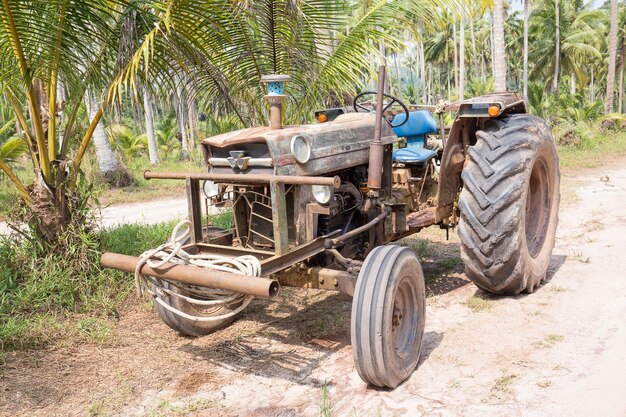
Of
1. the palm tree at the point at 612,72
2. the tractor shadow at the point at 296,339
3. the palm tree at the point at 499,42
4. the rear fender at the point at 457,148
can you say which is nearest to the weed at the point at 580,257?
the tractor shadow at the point at 296,339

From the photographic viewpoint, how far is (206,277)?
10.7 feet

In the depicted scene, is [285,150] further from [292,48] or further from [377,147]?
[292,48]

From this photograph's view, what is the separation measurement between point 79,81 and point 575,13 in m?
39.4

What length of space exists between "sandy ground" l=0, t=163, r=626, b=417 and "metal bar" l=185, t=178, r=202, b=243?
0.90 metres

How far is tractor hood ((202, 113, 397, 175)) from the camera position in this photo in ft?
12.5

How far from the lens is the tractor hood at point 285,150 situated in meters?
3.80

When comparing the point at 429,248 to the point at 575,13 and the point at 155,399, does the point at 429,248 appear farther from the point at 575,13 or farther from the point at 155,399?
the point at 575,13

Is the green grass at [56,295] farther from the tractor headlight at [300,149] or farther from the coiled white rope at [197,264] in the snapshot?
the tractor headlight at [300,149]

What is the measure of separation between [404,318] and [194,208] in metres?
1.63

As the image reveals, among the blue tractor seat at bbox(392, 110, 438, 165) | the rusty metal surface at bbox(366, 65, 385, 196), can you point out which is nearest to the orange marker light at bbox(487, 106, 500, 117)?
the blue tractor seat at bbox(392, 110, 438, 165)

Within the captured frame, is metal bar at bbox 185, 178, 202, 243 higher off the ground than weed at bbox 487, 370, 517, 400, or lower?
higher

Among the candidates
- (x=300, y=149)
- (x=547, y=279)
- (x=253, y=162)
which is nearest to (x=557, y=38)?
(x=547, y=279)

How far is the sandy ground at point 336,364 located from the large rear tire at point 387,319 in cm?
14

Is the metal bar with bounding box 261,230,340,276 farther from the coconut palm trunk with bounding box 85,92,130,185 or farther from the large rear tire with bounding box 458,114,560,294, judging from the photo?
the coconut palm trunk with bounding box 85,92,130,185
